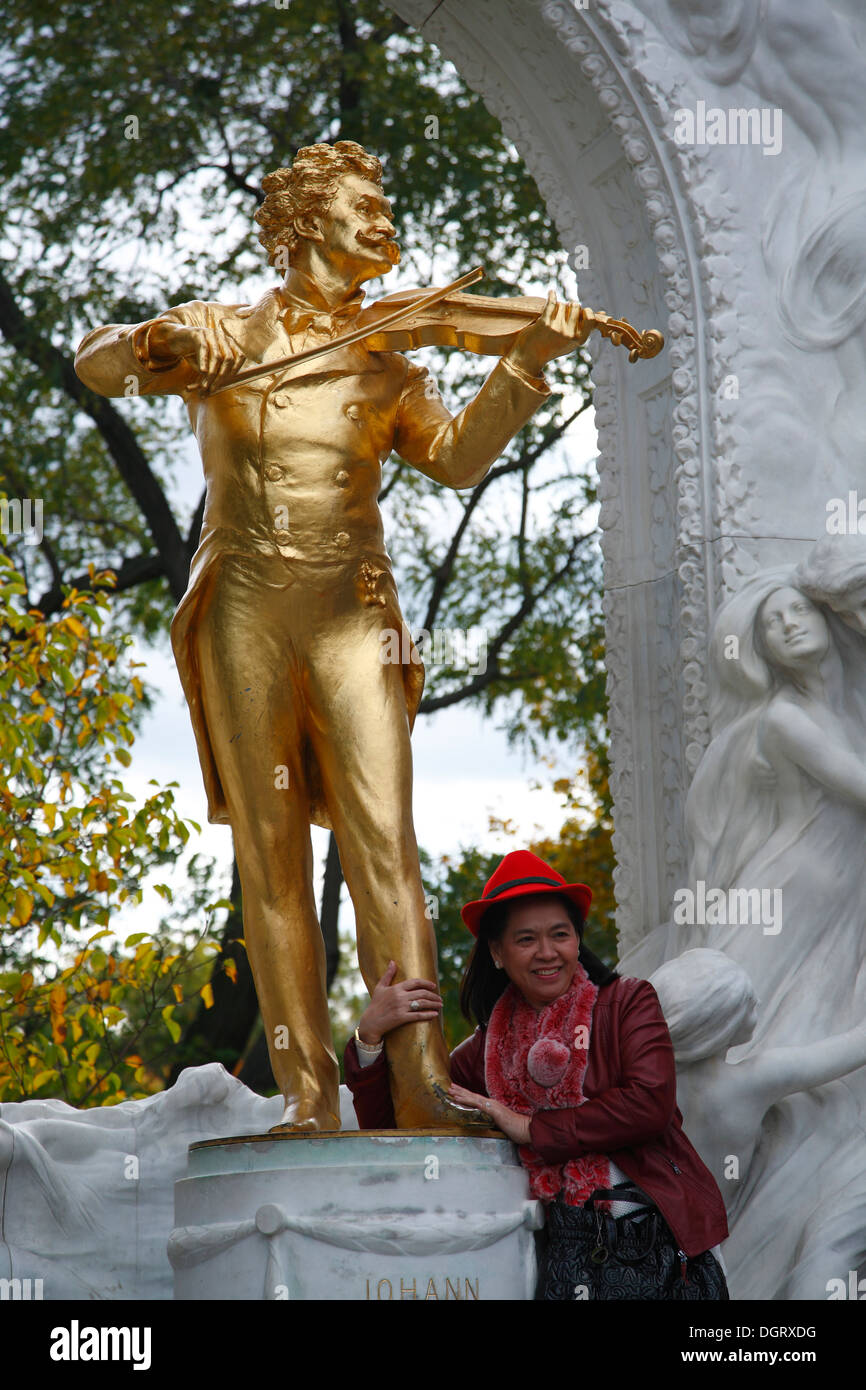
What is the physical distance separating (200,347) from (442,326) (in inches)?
24.9

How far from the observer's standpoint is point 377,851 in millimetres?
4828

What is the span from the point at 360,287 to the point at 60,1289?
2.72m

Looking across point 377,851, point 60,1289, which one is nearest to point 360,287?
point 377,851

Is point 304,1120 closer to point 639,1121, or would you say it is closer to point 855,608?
point 639,1121

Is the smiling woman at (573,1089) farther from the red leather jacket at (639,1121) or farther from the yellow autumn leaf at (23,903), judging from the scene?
the yellow autumn leaf at (23,903)

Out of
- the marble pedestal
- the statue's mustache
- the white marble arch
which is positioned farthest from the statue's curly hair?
the marble pedestal

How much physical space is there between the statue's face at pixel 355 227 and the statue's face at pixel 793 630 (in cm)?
149

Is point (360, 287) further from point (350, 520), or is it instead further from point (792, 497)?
point (792, 497)

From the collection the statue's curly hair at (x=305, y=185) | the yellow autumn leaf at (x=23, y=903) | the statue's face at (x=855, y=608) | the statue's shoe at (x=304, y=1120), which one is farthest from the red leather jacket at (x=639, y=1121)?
the yellow autumn leaf at (x=23, y=903)

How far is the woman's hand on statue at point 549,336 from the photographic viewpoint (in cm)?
476

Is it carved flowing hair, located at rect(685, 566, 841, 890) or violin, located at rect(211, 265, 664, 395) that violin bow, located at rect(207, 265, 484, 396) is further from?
carved flowing hair, located at rect(685, 566, 841, 890)

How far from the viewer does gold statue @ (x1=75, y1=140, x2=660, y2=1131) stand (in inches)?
190

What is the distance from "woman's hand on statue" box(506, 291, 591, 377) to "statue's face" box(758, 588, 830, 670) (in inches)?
45.4

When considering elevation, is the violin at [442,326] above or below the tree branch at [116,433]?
below
